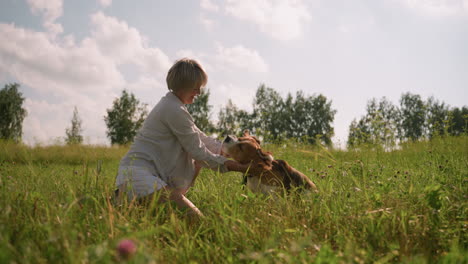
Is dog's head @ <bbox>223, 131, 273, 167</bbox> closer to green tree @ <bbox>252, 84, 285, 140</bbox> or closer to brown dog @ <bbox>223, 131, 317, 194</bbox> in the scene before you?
brown dog @ <bbox>223, 131, 317, 194</bbox>

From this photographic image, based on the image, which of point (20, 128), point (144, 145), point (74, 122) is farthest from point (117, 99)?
point (144, 145)

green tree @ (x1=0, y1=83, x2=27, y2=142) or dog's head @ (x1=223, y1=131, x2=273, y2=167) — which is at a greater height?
green tree @ (x1=0, y1=83, x2=27, y2=142)

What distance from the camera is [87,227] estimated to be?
7.95 feet

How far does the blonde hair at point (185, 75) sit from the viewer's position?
3.85 meters

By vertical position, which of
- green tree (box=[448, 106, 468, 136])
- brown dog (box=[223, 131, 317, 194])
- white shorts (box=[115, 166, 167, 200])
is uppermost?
green tree (box=[448, 106, 468, 136])

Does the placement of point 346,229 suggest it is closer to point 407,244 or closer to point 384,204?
point 407,244

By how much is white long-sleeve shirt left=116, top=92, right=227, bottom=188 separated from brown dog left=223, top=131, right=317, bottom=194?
26 cm

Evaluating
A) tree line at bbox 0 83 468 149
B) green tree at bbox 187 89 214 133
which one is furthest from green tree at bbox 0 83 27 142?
green tree at bbox 187 89 214 133

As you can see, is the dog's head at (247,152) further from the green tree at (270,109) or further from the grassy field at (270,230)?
the green tree at (270,109)

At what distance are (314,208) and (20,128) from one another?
6215cm

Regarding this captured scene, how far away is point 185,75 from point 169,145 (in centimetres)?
91

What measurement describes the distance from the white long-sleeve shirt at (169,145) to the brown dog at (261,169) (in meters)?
0.26

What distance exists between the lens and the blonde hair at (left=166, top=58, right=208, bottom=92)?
385 centimetres

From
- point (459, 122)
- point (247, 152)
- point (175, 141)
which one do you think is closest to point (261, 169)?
point (247, 152)
